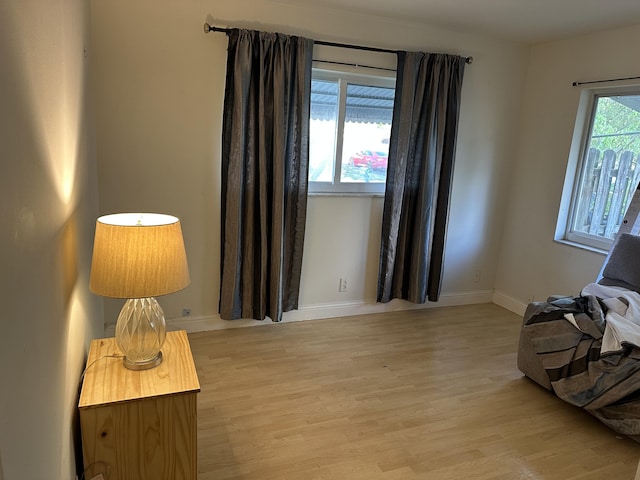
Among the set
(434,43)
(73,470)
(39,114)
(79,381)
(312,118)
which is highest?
(434,43)

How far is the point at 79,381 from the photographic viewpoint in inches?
61.8

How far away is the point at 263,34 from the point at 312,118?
27.0 inches

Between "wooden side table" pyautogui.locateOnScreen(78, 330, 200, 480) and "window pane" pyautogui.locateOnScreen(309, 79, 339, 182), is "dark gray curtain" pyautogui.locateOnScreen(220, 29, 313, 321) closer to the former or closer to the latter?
"window pane" pyautogui.locateOnScreen(309, 79, 339, 182)

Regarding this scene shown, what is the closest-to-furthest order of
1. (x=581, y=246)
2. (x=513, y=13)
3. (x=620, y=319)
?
(x=620, y=319) < (x=513, y=13) < (x=581, y=246)

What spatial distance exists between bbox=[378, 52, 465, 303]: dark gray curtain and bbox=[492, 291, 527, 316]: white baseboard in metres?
0.83

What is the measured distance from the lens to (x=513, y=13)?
9.69 ft

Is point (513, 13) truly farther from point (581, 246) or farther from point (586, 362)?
point (586, 362)

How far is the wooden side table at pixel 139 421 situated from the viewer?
1.40m

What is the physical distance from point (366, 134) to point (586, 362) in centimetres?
216

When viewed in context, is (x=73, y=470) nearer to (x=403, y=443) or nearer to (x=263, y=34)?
(x=403, y=443)

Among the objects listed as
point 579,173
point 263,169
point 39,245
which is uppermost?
point 579,173

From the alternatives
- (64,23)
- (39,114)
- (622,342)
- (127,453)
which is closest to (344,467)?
(127,453)

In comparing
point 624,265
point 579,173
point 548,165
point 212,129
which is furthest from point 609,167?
point 212,129

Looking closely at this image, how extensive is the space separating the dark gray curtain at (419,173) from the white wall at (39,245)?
2328 millimetres
